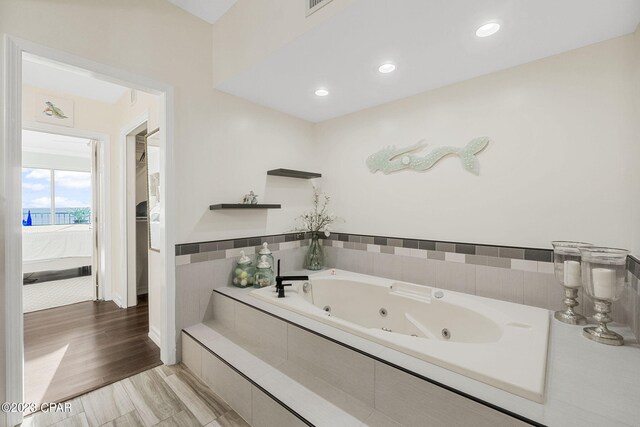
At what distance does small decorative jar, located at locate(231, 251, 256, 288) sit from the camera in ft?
7.29

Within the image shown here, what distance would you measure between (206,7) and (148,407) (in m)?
2.75

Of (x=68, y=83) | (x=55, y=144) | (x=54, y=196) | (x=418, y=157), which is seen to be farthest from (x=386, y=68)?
(x=54, y=196)

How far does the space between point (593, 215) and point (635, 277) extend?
0.39 m

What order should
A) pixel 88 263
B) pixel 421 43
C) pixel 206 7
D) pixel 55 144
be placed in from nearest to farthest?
1. pixel 421 43
2. pixel 206 7
3. pixel 88 263
4. pixel 55 144

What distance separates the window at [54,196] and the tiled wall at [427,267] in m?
4.80

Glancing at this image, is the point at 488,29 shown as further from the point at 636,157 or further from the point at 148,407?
the point at 148,407

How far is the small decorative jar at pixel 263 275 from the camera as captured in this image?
7.28 feet

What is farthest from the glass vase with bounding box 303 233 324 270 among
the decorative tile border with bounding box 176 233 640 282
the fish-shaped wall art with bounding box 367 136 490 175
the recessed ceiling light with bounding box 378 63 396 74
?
the recessed ceiling light with bounding box 378 63 396 74

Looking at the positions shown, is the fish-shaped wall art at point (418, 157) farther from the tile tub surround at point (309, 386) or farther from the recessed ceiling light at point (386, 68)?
the tile tub surround at point (309, 386)

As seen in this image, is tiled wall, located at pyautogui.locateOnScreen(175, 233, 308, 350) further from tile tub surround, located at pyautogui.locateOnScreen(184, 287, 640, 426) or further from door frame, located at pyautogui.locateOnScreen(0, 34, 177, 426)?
tile tub surround, located at pyautogui.locateOnScreen(184, 287, 640, 426)

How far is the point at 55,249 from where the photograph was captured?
4281mm

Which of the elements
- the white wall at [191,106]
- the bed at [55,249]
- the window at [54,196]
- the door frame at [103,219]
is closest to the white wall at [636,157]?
the white wall at [191,106]

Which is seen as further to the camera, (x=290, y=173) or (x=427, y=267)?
(x=290, y=173)

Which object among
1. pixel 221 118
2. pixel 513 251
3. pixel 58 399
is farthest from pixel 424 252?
pixel 58 399
